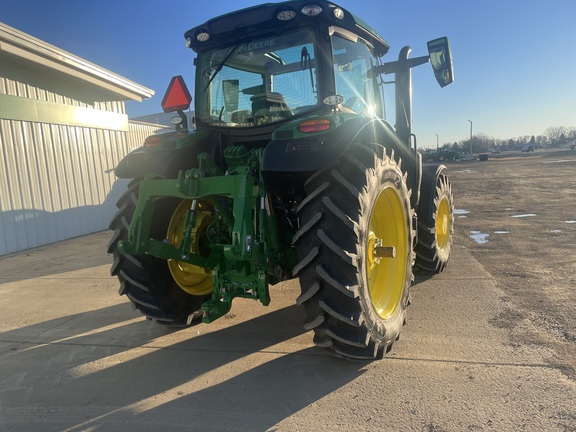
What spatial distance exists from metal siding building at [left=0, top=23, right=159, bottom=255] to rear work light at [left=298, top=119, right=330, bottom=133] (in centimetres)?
779

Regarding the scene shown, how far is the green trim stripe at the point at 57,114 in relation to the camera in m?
8.45

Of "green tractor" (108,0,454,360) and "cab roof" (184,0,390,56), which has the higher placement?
"cab roof" (184,0,390,56)

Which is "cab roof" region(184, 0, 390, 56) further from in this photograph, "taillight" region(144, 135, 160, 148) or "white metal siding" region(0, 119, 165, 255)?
"white metal siding" region(0, 119, 165, 255)

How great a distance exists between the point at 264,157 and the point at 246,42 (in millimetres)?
1339

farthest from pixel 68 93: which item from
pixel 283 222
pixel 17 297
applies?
pixel 283 222

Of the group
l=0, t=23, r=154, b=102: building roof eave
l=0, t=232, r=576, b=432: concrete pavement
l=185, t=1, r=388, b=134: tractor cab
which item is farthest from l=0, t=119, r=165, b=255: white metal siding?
l=185, t=1, r=388, b=134: tractor cab

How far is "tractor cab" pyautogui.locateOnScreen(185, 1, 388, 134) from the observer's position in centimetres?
320

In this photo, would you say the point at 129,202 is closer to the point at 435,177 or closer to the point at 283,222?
the point at 283,222

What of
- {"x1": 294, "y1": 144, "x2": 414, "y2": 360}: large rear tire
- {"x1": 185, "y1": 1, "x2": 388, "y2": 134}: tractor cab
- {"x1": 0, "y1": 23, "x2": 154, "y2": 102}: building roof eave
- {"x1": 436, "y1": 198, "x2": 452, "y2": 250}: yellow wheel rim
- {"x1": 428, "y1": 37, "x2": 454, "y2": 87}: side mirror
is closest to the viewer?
{"x1": 294, "y1": 144, "x2": 414, "y2": 360}: large rear tire

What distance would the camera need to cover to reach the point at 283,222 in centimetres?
342

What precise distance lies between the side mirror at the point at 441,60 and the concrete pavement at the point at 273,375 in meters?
2.11

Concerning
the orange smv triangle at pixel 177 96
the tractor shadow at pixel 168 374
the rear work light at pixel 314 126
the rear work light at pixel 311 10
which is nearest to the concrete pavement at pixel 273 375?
the tractor shadow at pixel 168 374

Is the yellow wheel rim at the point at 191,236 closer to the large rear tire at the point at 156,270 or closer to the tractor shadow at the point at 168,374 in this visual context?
the large rear tire at the point at 156,270

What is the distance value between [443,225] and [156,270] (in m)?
3.80
